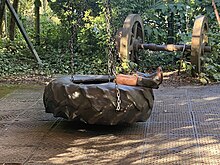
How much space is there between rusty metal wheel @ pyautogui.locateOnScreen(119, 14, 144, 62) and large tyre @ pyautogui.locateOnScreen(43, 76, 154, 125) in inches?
101

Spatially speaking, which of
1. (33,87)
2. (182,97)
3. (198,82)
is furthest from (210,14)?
→ (33,87)

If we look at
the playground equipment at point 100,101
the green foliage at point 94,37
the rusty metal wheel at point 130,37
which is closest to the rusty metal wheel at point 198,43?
the green foliage at point 94,37

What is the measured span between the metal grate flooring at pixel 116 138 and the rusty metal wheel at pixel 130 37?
164 centimetres

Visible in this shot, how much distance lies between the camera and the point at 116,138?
3348 mm

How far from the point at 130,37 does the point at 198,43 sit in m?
1.02

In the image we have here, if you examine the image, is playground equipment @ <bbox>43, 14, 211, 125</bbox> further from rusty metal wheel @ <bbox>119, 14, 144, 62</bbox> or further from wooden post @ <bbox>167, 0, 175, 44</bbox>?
wooden post @ <bbox>167, 0, 175, 44</bbox>

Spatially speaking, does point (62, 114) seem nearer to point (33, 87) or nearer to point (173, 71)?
point (33, 87)

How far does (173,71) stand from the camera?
6980 mm

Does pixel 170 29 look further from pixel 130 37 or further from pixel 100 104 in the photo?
pixel 100 104

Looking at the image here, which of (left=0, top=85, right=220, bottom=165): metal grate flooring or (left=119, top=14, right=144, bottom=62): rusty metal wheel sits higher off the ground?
(left=119, top=14, right=144, bottom=62): rusty metal wheel

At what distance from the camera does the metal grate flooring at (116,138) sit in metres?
2.86

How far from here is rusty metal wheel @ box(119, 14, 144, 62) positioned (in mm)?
6043

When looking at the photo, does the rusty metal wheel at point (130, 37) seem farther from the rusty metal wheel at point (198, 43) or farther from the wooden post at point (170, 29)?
the wooden post at point (170, 29)

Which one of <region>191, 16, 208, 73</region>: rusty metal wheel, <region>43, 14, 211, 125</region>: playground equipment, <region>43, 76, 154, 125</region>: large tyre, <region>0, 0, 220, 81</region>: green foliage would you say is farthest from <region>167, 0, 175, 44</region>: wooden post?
<region>43, 76, 154, 125</region>: large tyre
